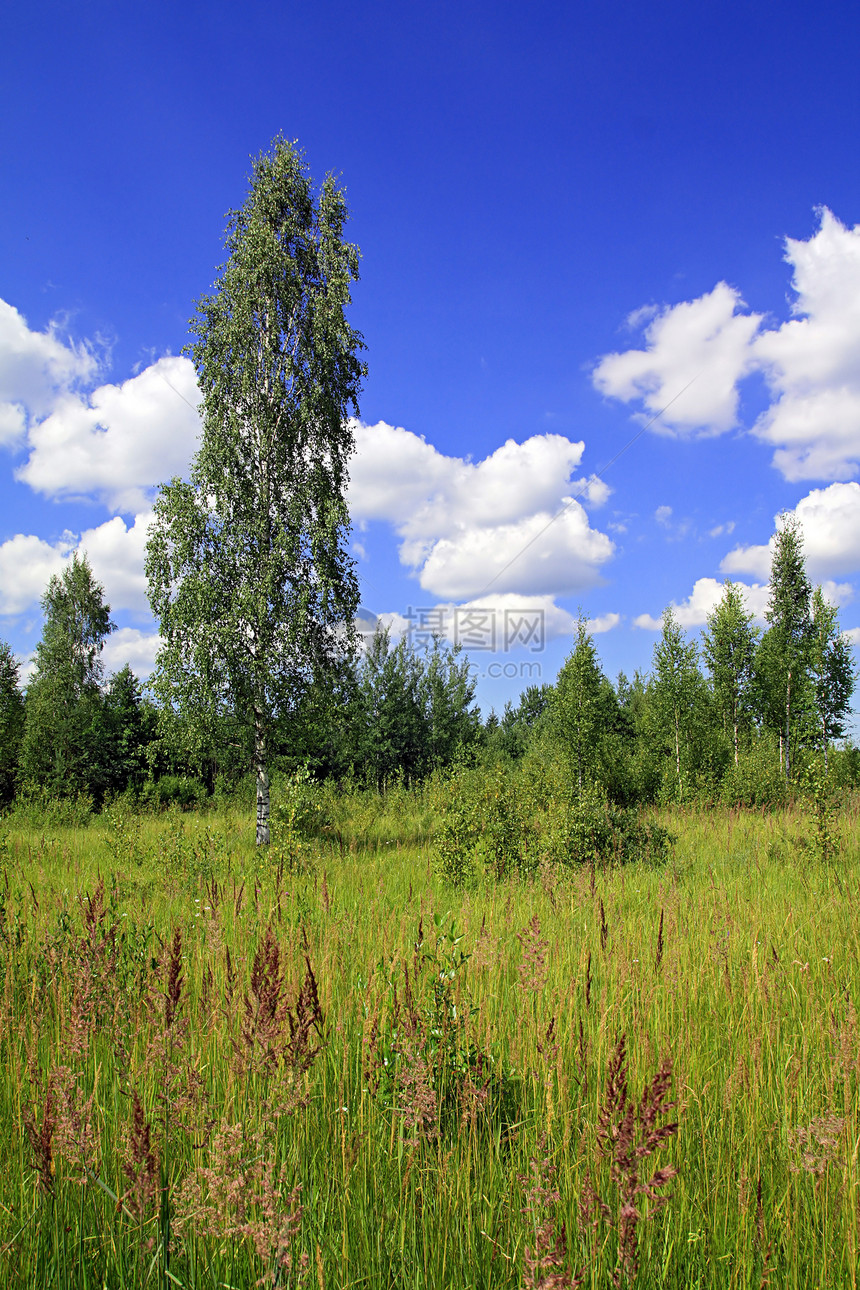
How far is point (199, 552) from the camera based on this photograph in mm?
13492

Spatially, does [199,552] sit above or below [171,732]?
above

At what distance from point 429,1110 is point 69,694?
31.7m

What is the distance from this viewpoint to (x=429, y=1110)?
1683 mm

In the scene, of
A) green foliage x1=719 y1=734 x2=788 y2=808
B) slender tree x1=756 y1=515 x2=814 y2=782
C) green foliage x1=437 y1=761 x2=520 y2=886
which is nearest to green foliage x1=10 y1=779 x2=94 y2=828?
green foliage x1=437 y1=761 x2=520 y2=886

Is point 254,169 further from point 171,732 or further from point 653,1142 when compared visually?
point 653,1142

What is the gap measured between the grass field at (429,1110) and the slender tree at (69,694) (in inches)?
1007

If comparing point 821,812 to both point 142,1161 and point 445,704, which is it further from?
point 445,704

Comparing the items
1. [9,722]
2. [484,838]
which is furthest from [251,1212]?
[9,722]

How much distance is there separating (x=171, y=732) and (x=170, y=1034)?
12.5 meters

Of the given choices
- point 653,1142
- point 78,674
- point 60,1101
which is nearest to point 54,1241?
point 60,1101

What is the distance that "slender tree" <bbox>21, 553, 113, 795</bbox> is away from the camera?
26.4m

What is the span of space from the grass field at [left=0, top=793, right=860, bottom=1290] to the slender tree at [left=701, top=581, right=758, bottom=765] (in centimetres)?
2692

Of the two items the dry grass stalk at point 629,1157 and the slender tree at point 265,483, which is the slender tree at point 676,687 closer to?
the slender tree at point 265,483

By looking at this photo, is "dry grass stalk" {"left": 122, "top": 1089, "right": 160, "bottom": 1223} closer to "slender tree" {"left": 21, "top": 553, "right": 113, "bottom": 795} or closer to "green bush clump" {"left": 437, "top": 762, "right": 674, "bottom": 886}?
"green bush clump" {"left": 437, "top": 762, "right": 674, "bottom": 886}
